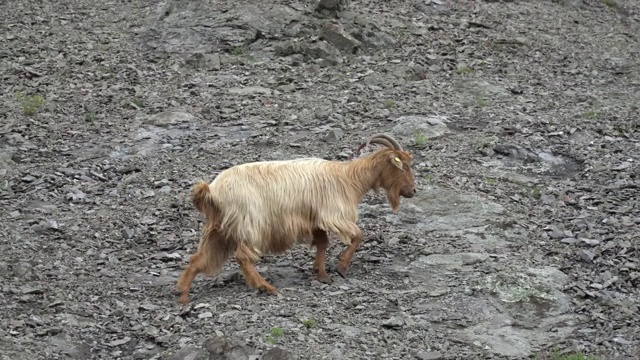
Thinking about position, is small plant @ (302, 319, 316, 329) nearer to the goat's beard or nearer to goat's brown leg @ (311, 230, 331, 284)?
goat's brown leg @ (311, 230, 331, 284)

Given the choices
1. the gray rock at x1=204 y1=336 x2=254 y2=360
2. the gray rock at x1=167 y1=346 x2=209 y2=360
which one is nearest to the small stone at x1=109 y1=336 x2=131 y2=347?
the gray rock at x1=167 y1=346 x2=209 y2=360

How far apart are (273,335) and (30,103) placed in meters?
8.77

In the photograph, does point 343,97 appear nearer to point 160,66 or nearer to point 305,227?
point 160,66

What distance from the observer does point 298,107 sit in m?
16.4

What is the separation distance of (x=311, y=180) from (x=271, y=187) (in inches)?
20.6

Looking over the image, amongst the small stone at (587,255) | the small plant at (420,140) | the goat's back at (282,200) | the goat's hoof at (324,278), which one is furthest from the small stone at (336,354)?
the small plant at (420,140)

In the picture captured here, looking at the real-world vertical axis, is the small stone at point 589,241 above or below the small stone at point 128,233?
above

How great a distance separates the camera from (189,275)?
10.4m

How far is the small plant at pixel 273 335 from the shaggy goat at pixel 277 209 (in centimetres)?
102

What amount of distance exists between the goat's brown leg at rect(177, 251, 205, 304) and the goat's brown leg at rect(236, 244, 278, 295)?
0.47 metres

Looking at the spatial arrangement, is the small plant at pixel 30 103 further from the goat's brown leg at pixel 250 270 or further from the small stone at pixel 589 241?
the small stone at pixel 589 241

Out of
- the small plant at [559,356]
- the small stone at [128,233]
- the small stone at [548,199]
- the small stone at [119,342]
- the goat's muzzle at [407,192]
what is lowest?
the small stone at [128,233]

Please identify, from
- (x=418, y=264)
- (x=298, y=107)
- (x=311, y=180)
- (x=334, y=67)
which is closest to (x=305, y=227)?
(x=311, y=180)

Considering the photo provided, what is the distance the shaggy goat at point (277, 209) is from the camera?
10203 mm
